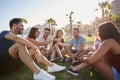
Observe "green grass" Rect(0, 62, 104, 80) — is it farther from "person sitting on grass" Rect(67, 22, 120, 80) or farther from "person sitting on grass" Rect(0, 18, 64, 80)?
"person sitting on grass" Rect(67, 22, 120, 80)

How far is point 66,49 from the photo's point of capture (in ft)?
31.2

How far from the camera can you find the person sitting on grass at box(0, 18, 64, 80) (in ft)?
18.1

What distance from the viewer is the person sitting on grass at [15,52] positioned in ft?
18.1

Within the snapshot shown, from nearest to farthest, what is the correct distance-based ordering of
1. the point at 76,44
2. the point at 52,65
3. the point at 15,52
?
the point at 15,52, the point at 52,65, the point at 76,44

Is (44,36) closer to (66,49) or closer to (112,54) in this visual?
(66,49)

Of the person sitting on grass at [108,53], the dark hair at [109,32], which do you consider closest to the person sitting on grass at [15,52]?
the person sitting on grass at [108,53]

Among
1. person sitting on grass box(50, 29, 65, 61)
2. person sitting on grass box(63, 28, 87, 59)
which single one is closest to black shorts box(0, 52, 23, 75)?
person sitting on grass box(50, 29, 65, 61)

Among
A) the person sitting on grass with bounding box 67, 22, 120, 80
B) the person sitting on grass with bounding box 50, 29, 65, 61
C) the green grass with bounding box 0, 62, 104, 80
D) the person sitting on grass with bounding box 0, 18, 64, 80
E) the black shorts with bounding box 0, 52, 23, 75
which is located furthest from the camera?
the person sitting on grass with bounding box 50, 29, 65, 61

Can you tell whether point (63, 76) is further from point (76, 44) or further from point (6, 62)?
point (76, 44)

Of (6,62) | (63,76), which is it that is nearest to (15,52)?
(6,62)

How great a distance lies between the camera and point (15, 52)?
5.75 meters

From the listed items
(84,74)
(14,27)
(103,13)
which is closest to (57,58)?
(84,74)

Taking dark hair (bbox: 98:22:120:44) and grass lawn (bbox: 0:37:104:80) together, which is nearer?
dark hair (bbox: 98:22:120:44)

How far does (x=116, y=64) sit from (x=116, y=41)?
0.52 m
